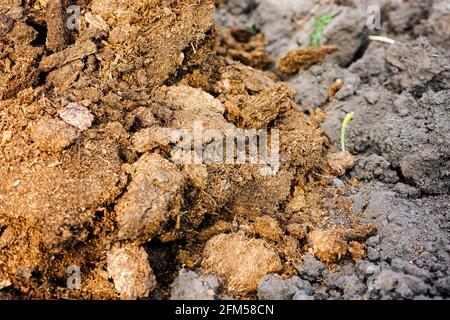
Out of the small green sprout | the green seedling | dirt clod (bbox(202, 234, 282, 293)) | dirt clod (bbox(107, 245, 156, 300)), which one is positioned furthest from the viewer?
the green seedling

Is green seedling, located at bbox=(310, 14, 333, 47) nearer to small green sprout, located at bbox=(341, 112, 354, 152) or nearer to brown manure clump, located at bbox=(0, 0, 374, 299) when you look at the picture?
small green sprout, located at bbox=(341, 112, 354, 152)

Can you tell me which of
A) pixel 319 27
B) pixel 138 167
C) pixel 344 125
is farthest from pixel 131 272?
pixel 319 27

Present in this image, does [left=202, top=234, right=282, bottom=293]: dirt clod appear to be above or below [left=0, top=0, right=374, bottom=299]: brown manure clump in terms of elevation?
below

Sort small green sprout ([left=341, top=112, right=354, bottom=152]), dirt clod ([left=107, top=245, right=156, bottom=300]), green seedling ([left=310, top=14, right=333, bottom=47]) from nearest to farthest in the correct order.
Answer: dirt clod ([left=107, top=245, right=156, bottom=300]) → small green sprout ([left=341, top=112, right=354, bottom=152]) → green seedling ([left=310, top=14, right=333, bottom=47])

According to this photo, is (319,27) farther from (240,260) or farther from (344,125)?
(240,260)

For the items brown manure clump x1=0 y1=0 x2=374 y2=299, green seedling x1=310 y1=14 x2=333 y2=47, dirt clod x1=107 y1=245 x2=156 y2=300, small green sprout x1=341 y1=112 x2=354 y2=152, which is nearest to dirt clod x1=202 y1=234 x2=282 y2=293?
brown manure clump x1=0 y1=0 x2=374 y2=299

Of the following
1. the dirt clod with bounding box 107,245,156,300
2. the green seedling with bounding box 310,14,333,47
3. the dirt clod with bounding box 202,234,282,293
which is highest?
the green seedling with bounding box 310,14,333,47

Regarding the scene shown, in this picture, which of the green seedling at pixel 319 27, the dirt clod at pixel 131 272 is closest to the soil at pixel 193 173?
the dirt clod at pixel 131 272

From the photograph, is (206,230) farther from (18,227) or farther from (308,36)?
(308,36)
